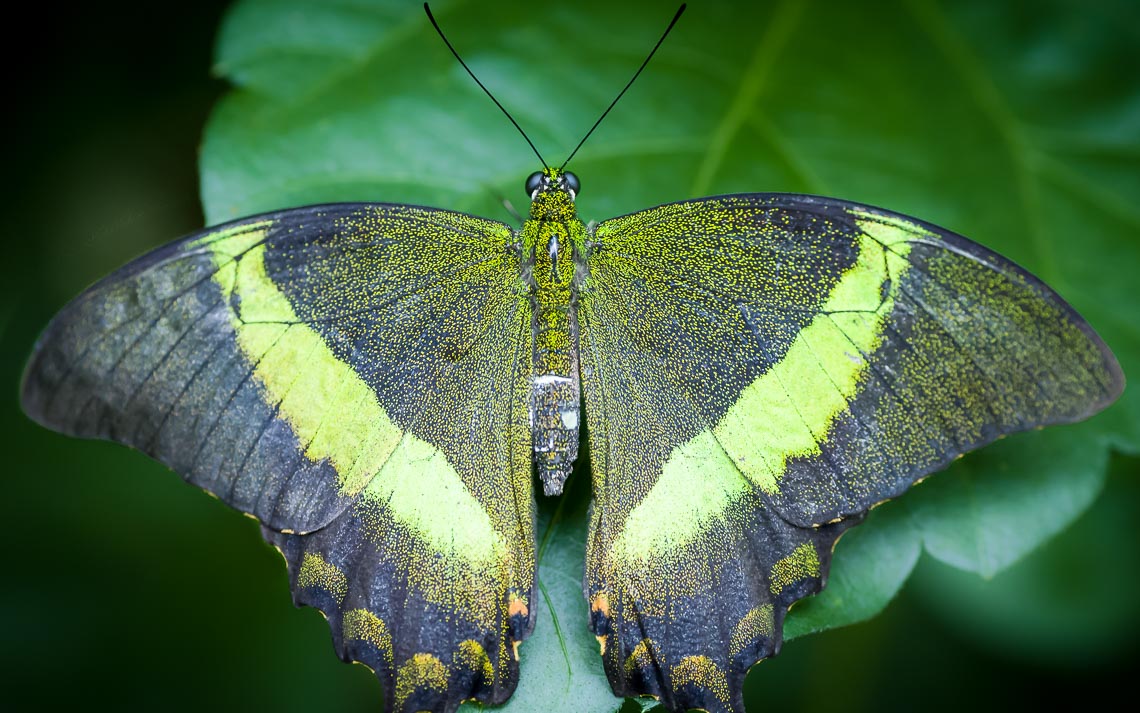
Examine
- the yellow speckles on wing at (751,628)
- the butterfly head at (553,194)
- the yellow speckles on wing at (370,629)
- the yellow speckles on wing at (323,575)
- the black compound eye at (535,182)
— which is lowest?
the yellow speckles on wing at (751,628)

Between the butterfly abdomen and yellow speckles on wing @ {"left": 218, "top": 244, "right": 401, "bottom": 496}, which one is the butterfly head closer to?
the butterfly abdomen

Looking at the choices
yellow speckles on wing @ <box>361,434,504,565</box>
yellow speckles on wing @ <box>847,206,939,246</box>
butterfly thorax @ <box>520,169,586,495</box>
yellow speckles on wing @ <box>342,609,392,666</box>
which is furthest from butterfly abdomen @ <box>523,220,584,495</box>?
yellow speckles on wing @ <box>847,206,939,246</box>

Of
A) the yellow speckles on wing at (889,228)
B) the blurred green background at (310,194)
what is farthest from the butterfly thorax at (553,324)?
the yellow speckles on wing at (889,228)

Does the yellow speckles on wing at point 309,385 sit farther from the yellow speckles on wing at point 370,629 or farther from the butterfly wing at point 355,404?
the yellow speckles on wing at point 370,629

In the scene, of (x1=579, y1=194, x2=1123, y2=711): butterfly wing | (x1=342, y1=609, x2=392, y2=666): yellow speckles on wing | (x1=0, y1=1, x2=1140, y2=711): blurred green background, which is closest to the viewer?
A: (x1=579, y1=194, x2=1123, y2=711): butterfly wing

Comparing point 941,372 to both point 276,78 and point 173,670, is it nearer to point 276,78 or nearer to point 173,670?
point 276,78

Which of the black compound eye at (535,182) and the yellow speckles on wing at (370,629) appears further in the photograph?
the black compound eye at (535,182)

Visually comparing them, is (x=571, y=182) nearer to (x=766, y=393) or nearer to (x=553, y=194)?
(x=553, y=194)

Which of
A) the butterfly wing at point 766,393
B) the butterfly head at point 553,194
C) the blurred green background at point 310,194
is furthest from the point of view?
the blurred green background at point 310,194
